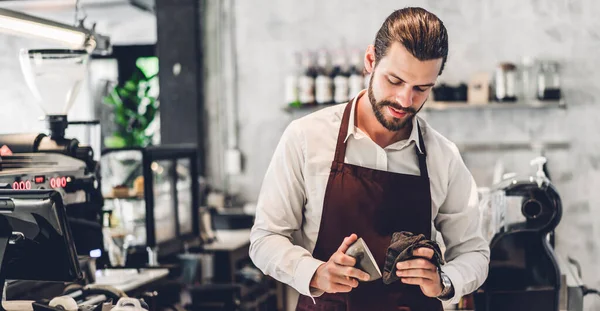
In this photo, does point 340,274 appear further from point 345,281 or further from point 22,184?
point 22,184

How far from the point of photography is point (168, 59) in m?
5.34

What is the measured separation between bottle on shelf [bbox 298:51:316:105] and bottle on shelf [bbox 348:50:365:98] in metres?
0.27

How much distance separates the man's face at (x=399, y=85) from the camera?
6.10 ft

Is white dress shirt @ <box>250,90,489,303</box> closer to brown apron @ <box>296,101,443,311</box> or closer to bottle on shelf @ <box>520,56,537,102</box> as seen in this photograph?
brown apron @ <box>296,101,443,311</box>

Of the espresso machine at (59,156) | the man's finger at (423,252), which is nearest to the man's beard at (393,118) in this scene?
the man's finger at (423,252)

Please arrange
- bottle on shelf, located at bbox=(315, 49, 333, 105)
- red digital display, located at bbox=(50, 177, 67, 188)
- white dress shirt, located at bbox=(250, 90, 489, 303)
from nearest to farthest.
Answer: white dress shirt, located at bbox=(250, 90, 489, 303)
red digital display, located at bbox=(50, 177, 67, 188)
bottle on shelf, located at bbox=(315, 49, 333, 105)

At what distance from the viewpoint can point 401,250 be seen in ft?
5.92

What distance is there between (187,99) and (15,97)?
2.72 meters

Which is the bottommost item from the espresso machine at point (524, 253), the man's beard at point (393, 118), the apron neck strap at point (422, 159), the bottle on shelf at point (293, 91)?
the espresso machine at point (524, 253)

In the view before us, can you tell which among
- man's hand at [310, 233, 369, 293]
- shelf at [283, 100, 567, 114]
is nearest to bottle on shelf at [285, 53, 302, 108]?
shelf at [283, 100, 567, 114]

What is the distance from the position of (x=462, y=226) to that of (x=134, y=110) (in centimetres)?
481

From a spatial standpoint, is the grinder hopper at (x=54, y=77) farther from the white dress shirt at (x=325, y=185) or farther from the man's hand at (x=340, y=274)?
the man's hand at (x=340, y=274)

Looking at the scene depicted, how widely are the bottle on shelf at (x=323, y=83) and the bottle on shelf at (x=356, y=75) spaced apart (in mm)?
144

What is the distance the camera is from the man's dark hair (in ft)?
6.07
